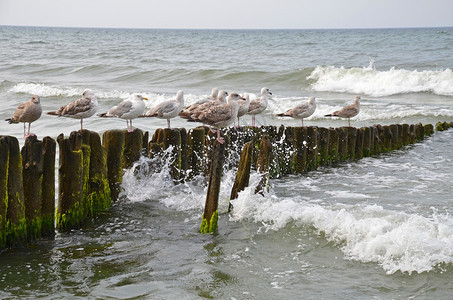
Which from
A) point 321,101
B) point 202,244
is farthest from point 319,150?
point 321,101

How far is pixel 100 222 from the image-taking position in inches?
303

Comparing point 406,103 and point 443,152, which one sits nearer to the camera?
point 443,152

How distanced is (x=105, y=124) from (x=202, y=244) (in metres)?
10.3

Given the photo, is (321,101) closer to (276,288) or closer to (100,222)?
(100,222)

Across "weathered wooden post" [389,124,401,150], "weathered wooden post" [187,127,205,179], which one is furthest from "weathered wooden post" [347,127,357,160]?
"weathered wooden post" [187,127,205,179]

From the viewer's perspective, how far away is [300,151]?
1091cm

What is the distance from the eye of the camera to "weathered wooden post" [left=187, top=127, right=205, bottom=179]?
9.45 meters

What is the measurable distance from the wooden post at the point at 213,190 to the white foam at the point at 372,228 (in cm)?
64

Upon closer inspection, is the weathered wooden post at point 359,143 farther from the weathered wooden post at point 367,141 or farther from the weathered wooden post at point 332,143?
the weathered wooden post at point 332,143

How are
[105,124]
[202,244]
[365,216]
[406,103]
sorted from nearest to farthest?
[202,244] < [365,216] < [105,124] < [406,103]

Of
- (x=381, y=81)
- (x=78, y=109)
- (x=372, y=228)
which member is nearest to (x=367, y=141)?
(x=372, y=228)

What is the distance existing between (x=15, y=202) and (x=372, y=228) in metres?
4.01

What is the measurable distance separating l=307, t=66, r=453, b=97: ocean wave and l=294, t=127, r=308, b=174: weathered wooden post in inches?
699

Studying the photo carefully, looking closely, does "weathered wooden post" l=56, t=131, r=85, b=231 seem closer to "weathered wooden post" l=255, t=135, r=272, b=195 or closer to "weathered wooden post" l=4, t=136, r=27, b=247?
"weathered wooden post" l=4, t=136, r=27, b=247
